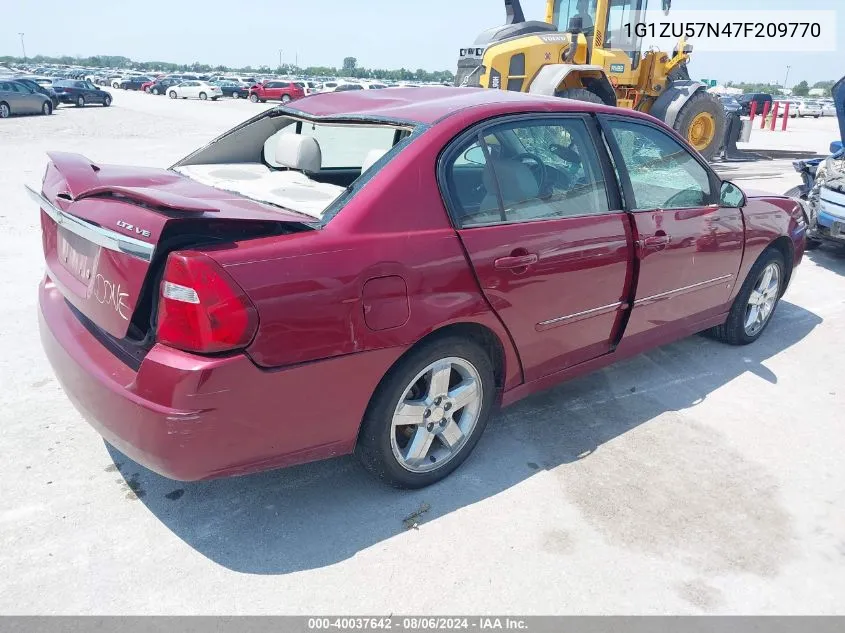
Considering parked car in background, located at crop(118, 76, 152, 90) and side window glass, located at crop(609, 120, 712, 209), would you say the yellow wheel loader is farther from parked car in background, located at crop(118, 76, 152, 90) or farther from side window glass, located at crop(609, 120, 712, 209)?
parked car in background, located at crop(118, 76, 152, 90)

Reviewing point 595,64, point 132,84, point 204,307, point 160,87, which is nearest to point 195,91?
point 160,87

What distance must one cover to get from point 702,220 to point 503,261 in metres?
1.67

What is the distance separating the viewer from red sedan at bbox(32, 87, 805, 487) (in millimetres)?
2279

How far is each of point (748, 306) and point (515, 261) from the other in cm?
255

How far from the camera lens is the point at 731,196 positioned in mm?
4184

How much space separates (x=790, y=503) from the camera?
303 cm

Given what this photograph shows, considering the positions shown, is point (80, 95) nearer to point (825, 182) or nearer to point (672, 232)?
point (825, 182)

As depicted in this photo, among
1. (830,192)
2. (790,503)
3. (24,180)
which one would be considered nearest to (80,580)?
(790,503)

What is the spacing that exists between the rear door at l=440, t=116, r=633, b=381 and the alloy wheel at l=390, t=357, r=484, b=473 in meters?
0.32

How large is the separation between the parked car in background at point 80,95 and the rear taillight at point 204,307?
33917mm

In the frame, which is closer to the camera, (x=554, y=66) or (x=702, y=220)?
(x=702, y=220)

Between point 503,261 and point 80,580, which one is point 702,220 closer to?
point 503,261

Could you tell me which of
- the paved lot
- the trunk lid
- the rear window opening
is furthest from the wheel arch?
the trunk lid

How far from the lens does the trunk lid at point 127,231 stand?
2287 mm
